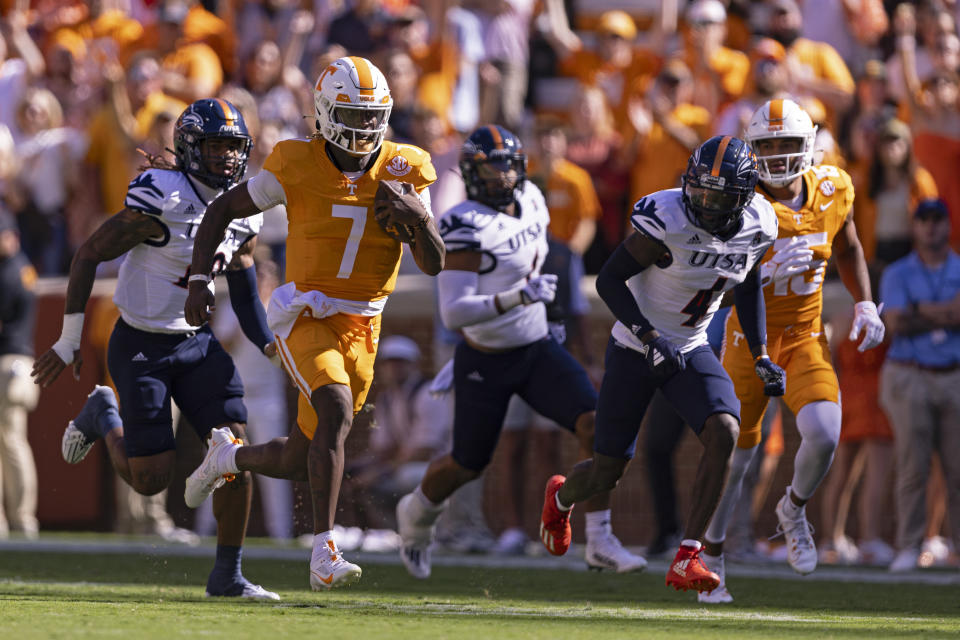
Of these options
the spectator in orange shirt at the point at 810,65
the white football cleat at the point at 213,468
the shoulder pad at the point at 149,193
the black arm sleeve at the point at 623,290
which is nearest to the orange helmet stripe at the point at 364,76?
the shoulder pad at the point at 149,193

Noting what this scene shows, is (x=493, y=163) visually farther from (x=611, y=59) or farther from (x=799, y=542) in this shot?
(x=611, y=59)

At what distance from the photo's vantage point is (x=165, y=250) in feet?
23.8

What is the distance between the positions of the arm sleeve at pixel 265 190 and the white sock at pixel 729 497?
2676 mm

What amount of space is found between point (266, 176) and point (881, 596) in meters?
3.65

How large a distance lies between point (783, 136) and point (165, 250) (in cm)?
300

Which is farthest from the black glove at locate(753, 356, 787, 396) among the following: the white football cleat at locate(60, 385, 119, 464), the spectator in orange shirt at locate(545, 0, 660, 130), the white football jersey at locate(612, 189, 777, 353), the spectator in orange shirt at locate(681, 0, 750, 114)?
the spectator in orange shirt at locate(545, 0, 660, 130)

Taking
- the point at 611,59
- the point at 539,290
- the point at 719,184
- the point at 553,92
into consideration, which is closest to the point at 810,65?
the point at 611,59

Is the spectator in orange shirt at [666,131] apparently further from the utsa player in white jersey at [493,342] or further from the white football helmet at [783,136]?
the white football helmet at [783,136]

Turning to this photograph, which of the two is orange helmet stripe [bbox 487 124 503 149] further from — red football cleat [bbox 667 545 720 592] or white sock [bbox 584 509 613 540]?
red football cleat [bbox 667 545 720 592]

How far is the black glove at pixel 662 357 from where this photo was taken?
692 centimetres

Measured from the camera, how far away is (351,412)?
21.6 feet

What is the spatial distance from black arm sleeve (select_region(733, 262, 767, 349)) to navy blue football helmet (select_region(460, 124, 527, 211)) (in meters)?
1.56

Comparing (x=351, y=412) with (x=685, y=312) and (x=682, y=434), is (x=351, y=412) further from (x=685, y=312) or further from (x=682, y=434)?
(x=682, y=434)

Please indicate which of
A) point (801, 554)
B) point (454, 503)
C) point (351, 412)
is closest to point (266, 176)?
point (351, 412)
